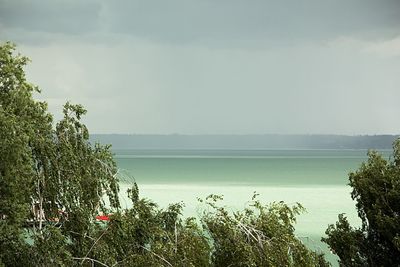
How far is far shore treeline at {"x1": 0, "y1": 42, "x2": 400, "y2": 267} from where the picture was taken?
15.4 m

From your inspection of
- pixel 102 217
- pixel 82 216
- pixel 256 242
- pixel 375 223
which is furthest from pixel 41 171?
pixel 375 223

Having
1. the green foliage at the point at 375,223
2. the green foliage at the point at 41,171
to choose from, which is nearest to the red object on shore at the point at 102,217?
the green foliage at the point at 41,171

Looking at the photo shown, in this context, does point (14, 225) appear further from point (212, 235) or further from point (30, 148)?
point (212, 235)

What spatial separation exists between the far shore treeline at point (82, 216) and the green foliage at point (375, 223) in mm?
1328

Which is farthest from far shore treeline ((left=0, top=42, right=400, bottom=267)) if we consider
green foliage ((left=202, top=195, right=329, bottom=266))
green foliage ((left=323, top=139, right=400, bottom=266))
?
green foliage ((left=323, top=139, right=400, bottom=266))

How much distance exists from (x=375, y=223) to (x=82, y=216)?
968 centimetres

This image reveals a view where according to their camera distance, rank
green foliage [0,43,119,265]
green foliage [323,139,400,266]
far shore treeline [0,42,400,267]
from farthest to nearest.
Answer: green foliage [323,139,400,266] → green foliage [0,43,119,265] → far shore treeline [0,42,400,267]

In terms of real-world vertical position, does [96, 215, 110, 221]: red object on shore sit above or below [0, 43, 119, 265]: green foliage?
below

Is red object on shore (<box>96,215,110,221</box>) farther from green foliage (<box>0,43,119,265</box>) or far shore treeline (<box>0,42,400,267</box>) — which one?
green foliage (<box>0,43,119,265</box>)

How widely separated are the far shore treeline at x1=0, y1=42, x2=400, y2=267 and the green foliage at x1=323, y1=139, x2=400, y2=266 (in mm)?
1328

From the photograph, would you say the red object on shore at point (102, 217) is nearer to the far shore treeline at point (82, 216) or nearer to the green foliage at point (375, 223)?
the far shore treeline at point (82, 216)

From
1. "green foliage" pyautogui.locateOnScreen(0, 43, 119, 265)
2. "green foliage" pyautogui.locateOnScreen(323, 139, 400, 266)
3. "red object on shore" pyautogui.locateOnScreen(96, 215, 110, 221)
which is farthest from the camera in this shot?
"green foliage" pyautogui.locateOnScreen(323, 139, 400, 266)

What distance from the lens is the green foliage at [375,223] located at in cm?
2177

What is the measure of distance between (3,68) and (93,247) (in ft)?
15.2
